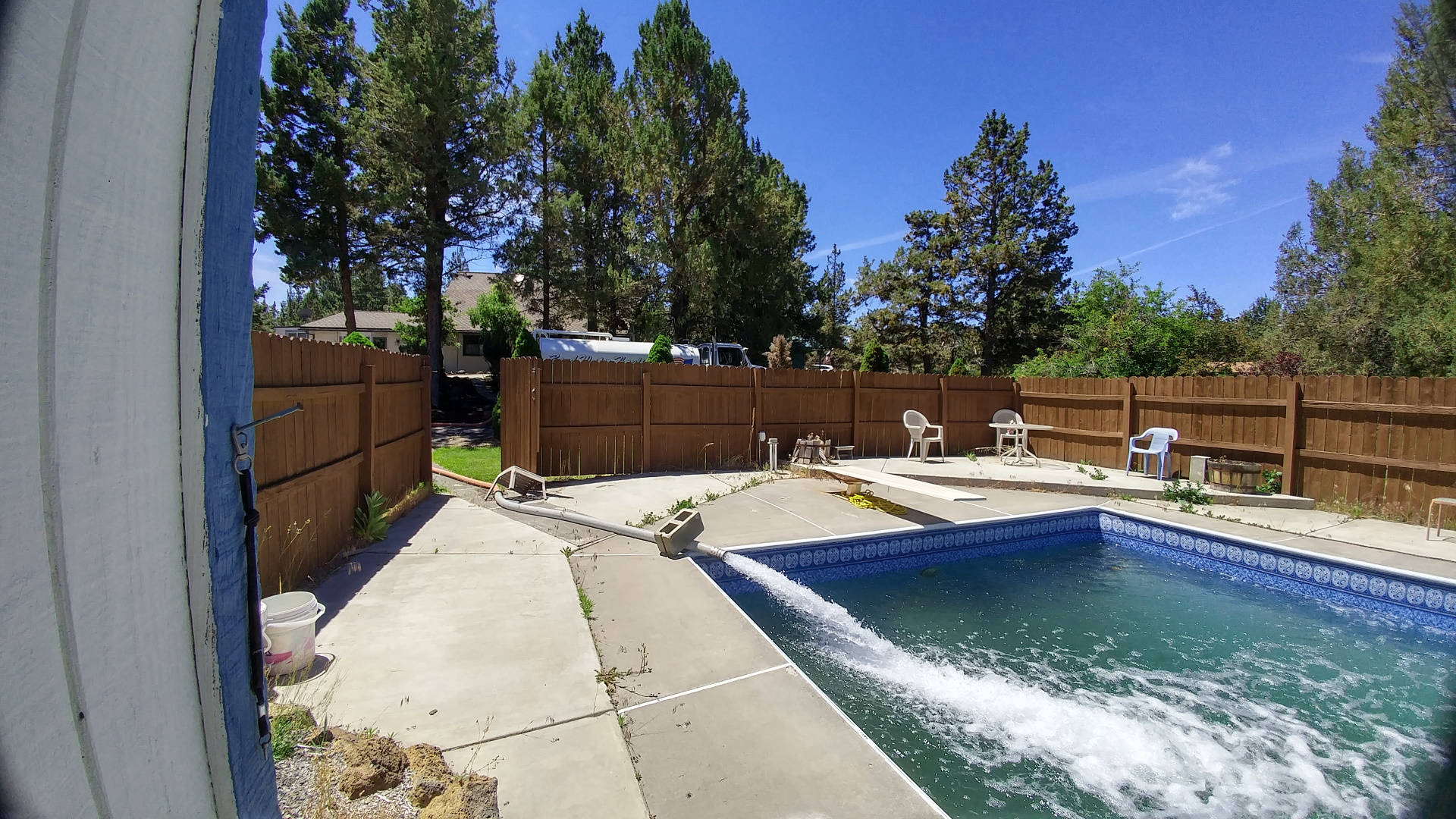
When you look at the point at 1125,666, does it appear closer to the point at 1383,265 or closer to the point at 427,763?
the point at 427,763

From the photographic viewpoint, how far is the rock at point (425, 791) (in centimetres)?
218

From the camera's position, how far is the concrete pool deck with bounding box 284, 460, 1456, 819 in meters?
2.68

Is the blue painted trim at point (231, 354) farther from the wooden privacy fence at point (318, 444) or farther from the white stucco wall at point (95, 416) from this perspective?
the wooden privacy fence at point (318, 444)

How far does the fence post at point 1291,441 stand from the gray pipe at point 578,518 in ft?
32.7

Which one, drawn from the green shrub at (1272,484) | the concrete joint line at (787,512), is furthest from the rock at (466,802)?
the green shrub at (1272,484)

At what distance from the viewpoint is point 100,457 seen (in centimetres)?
76

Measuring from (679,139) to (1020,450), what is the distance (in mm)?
12225

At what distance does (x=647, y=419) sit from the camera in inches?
418

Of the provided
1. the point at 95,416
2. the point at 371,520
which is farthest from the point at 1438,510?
the point at 371,520

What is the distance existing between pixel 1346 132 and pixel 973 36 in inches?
646

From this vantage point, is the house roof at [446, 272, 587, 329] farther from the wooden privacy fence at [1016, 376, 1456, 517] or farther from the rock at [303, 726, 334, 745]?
the rock at [303, 726, 334, 745]

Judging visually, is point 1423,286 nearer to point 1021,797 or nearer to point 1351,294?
point 1351,294

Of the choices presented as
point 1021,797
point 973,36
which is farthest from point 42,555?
point 973,36

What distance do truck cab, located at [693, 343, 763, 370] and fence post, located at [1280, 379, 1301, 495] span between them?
36.3 ft
